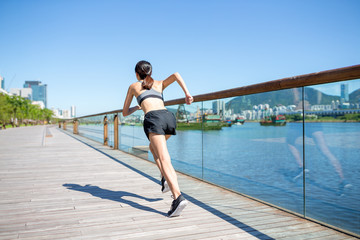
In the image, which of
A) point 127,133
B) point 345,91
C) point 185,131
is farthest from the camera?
point 127,133

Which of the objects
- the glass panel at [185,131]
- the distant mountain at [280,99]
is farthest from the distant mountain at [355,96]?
the glass panel at [185,131]

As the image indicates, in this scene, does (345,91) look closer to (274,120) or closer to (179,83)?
(179,83)

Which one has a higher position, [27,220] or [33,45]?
[33,45]

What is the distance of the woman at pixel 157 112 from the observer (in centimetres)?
224

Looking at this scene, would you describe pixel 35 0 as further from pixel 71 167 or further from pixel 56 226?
pixel 56 226

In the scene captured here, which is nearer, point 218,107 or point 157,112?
point 157,112

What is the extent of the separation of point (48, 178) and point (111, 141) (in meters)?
4.75

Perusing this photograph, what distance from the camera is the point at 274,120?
3512 millimetres

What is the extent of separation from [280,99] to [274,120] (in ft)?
2.41

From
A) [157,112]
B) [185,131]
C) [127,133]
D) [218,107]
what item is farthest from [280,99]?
[127,133]

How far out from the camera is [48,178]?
3807mm

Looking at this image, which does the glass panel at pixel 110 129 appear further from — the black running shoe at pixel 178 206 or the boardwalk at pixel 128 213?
the black running shoe at pixel 178 206

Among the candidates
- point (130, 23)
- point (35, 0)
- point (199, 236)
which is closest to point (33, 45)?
point (35, 0)

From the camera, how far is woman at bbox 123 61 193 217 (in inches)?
88.4
